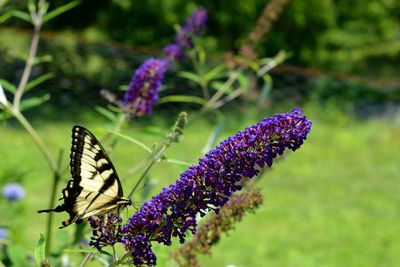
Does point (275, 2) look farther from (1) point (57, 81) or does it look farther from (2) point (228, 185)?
(1) point (57, 81)

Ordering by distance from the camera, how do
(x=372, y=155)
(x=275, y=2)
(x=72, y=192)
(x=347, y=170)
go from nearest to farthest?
1. (x=72, y=192)
2. (x=275, y=2)
3. (x=347, y=170)
4. (x=372, y=155)

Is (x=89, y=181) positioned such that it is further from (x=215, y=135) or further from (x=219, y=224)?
(x=215, y=135)

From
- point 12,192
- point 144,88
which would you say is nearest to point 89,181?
point 144,88

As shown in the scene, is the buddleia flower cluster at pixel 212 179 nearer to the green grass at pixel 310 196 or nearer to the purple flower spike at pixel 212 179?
the purple flower spike at pixel 212 179

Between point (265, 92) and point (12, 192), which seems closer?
point (265, 92)

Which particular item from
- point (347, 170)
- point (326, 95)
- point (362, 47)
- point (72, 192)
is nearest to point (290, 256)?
point (347, 170)
